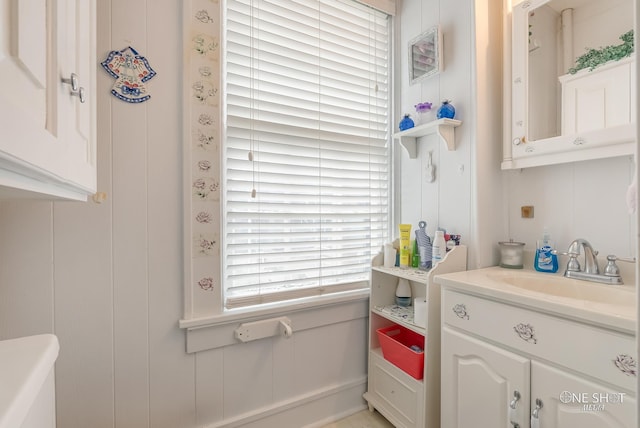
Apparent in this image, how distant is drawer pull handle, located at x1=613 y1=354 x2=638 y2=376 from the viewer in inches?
26.1

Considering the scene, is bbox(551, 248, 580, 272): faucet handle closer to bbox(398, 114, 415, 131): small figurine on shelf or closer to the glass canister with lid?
the glass canister with lid

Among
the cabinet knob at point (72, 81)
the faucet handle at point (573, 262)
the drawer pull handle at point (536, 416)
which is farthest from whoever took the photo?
the faucet handle at point (573, 262)

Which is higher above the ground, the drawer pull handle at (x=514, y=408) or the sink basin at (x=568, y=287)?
the sink basin at (x=568, y=287)

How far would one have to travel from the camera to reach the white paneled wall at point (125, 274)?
0.95 metres

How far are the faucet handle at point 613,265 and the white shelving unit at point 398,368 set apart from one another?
459mm

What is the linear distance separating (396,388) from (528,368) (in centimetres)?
71

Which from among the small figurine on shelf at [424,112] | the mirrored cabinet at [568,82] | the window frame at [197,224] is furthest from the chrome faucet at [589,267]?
the window frame at [197,224]

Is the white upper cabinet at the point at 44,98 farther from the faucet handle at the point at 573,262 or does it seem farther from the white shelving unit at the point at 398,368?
the faucet handle at the point at 573,262

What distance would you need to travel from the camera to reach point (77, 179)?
60 cm

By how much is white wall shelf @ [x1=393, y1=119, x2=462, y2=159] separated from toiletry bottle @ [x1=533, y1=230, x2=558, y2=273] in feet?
1.82

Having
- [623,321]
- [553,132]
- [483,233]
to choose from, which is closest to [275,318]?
[483,233]

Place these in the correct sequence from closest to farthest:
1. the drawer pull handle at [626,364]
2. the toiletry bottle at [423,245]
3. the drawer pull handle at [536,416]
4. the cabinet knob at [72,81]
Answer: the cabinet knob at [72,81], the drawer pull handle at [626,364], the drawer pull handle at [536,416], the toiletry bottle at [423,245]

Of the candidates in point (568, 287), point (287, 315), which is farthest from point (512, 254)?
point (287, 315)

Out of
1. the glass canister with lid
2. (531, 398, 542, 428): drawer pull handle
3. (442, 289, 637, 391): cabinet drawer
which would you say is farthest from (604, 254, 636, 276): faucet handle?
(531, 398, 542, 428): drawer pull handle
